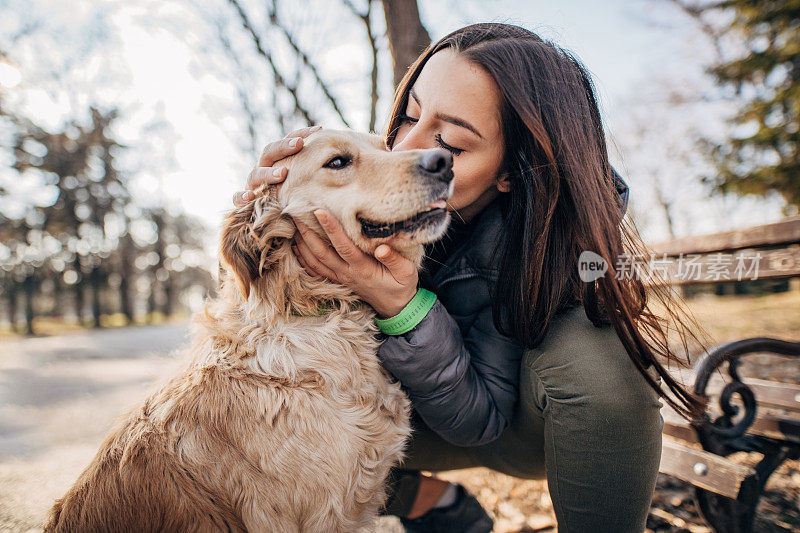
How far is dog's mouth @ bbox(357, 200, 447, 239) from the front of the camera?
63.8 inches

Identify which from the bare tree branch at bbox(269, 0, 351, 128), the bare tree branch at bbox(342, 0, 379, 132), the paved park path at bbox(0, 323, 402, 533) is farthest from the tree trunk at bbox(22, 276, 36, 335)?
the bare tree branch at bbox(342, 0, 379, 132)

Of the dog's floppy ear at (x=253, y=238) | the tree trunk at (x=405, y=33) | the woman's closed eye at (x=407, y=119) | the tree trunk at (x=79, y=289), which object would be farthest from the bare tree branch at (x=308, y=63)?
the tree trunk at (x=79, y=289)

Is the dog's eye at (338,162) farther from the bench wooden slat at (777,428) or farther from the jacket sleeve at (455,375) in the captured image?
the bench wooden slat at (777,428)

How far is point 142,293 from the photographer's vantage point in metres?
39.1

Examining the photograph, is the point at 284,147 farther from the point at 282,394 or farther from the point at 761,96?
the point at 761,96

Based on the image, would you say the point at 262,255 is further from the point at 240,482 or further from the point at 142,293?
the point at 142,293

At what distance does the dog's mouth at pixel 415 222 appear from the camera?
63.8 inches

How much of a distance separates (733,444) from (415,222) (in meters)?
1.94

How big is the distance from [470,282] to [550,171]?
23.4 inches

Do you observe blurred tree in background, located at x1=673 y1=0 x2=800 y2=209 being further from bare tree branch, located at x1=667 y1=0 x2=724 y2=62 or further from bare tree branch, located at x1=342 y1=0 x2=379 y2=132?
bare tree branch, located at x1=342 y1=0 x2=379 y2=132

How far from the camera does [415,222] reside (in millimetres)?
1625

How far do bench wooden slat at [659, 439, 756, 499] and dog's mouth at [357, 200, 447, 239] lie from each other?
Result: 64.7 inches

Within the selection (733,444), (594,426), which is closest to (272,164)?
(594,426)

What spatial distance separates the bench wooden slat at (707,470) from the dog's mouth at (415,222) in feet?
5.39
